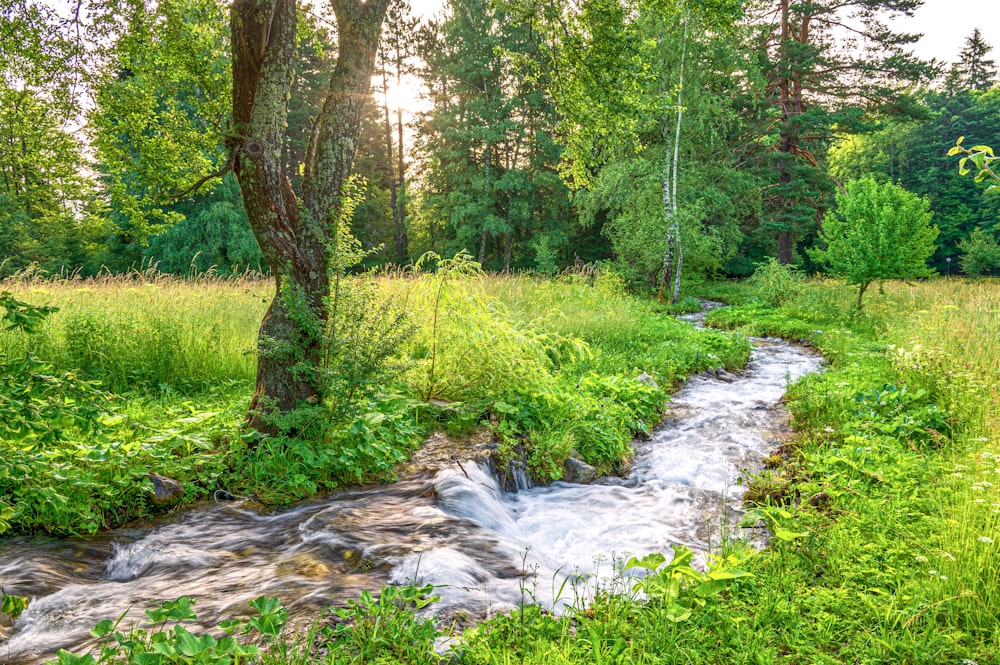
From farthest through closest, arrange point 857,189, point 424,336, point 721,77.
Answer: point 721,77 → point 857,189 → point 424,336

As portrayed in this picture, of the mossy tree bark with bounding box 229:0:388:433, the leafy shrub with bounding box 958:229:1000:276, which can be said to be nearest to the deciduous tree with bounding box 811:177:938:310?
the mossy tree bark with bounding box 229:0:388:433

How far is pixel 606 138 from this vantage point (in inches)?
255

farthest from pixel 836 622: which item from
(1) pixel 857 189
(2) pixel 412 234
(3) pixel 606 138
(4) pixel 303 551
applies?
(2) pixel 412 234

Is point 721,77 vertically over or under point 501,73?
under

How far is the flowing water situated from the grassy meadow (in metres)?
0.24

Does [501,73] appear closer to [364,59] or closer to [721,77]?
[721,77]

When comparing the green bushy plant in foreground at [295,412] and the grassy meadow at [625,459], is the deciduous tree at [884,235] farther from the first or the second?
the green bushy plant in foreground at [295,412]

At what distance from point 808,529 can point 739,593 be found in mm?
946

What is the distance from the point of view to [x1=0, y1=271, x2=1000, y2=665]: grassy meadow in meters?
2.46

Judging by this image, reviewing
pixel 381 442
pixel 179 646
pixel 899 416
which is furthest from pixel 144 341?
pixel 899 416

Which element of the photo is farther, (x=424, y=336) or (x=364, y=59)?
(x=424, y=336)

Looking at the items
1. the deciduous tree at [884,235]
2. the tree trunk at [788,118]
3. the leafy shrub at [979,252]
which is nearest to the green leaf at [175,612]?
the deciduous tree at [884,235]

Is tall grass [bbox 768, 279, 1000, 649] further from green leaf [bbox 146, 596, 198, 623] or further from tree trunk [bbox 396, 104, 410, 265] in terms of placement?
tree trunk [bbox 396, 104, 410, 265]

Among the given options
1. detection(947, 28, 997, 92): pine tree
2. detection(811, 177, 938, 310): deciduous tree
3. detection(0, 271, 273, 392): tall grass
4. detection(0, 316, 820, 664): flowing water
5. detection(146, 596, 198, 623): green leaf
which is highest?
detection(947, 28, 997, 92): pine tree
